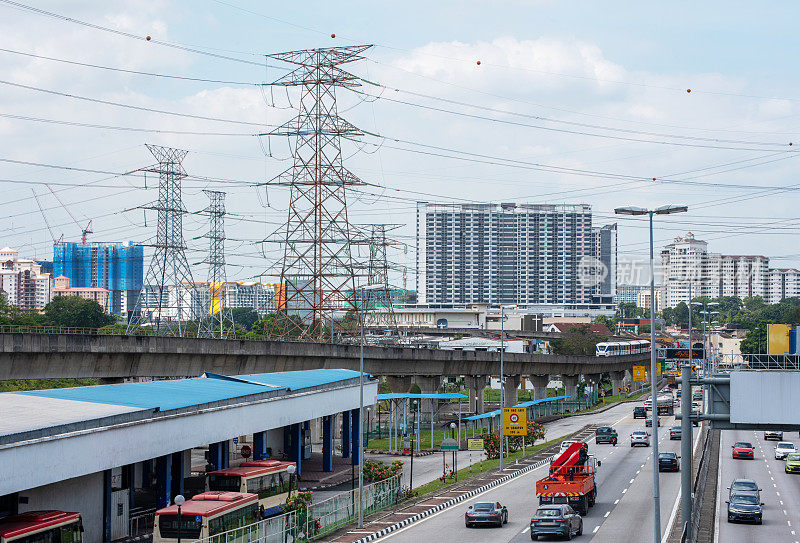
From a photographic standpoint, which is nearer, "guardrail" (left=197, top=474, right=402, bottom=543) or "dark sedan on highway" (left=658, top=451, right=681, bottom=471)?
"guardrail" (left=197, top=474, right=402, bottom=543)

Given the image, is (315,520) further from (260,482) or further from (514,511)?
(514,511)

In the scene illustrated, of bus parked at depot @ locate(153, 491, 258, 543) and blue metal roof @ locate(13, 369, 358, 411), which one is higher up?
blue metal roof @ locate(13, 369, 358, 411)

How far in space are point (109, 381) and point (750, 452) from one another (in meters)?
46.2

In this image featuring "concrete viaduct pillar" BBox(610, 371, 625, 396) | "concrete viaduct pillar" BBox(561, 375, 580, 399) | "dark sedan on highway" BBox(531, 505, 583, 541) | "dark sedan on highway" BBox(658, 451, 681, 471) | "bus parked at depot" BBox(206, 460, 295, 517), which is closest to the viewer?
"dark sedan on highway" BBox(531, 505, 583, 541)

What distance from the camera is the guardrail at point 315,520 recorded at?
33.9m

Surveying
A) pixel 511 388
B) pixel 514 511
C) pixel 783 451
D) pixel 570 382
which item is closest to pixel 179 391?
pixel 514 511

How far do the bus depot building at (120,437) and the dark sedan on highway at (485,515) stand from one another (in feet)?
38.7

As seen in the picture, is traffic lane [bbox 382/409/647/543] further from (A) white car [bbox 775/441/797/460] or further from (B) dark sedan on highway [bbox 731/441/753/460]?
(A) white car [bbox 775/441/797/460]

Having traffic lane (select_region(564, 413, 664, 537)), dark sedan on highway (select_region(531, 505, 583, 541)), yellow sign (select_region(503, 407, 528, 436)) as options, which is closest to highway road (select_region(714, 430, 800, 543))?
traffic lane (select_region(564, 413, 664, 537))

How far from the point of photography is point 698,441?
267 ft

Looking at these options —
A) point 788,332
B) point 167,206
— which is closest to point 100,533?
point 788,332

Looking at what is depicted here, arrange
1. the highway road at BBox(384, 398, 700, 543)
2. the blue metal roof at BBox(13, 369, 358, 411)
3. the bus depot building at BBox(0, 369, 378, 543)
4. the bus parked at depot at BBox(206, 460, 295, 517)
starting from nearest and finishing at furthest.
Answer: the bus depot building at BBox(0, 369, 378, 543) < the highway road at BBox(384, 398, 700, 543) < the blue metal roof at BBox(13, 369, 358, 411) < the bus parked at depot at BBox(206, 460, 295, 517)

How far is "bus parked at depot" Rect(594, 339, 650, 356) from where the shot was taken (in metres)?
161

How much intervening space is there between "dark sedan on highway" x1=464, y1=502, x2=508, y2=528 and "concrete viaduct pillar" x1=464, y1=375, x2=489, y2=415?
73057 mm
